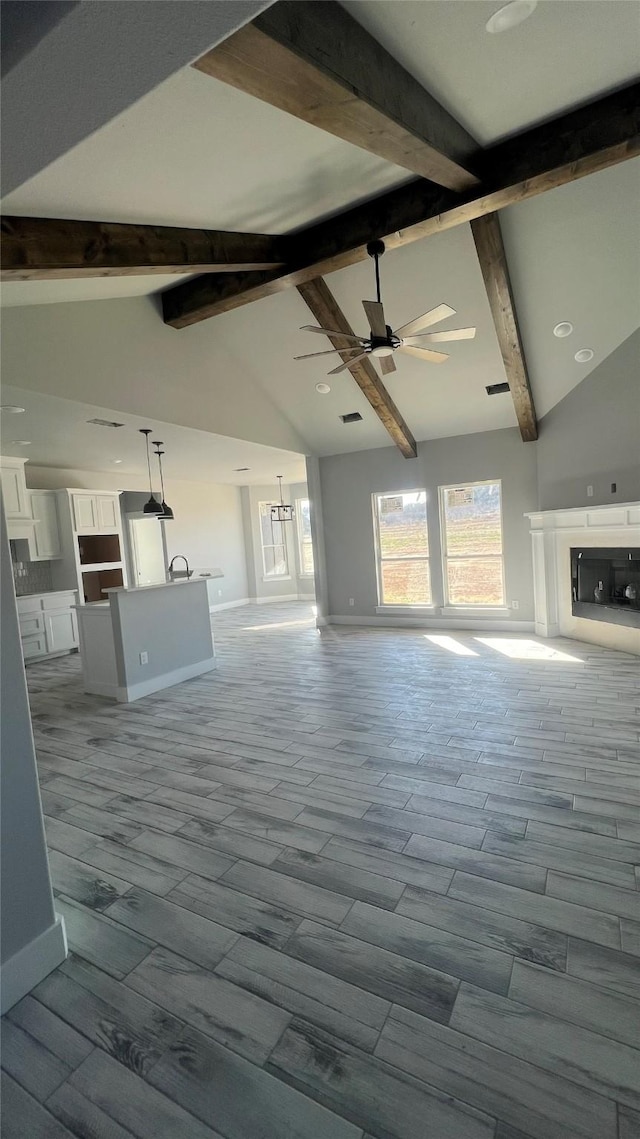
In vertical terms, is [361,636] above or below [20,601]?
below

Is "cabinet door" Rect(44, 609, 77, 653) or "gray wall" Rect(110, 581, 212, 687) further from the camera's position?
"cabinet door" Rect(44, 609, 77, 653)

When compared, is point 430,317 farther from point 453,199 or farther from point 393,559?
point 393,559

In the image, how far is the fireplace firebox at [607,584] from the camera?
5137 millimetres

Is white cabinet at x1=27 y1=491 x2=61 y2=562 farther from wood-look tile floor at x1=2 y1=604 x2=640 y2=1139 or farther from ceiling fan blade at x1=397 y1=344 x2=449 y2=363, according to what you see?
ceiling fan blade at x1=397 y1=344 x2=449 y2=363

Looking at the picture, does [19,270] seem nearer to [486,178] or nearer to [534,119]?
[486,178]

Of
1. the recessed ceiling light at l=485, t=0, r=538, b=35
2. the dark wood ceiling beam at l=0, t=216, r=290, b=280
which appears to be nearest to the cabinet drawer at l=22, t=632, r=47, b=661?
the dark wood ceiling beam at l=0, t=216, r=290, b=280

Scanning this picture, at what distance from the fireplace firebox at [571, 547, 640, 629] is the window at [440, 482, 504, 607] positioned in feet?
3.60

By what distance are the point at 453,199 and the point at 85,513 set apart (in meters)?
6.03

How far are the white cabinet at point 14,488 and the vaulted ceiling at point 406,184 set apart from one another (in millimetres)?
2761

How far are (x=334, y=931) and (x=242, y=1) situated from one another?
8.54 feet

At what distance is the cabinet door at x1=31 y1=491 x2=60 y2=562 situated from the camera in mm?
6832

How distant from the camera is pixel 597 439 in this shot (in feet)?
17.8

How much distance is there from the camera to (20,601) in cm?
646

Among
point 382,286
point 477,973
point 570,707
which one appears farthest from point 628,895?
point 382,286
